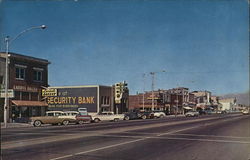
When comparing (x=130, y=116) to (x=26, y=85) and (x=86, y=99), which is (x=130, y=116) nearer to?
(x=86, y=99)

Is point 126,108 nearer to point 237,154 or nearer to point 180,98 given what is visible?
point 180,98

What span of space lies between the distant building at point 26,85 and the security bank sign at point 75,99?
39.6 ft

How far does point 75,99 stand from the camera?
57.2m

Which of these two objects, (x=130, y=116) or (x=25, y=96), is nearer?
(x=25, y=96)

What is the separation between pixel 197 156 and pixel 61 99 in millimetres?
49515

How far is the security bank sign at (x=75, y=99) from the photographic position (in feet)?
183

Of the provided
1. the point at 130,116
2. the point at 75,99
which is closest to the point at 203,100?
the point at 75,99

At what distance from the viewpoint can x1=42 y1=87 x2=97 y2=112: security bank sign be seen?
183 feet

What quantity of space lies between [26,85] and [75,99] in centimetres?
1708

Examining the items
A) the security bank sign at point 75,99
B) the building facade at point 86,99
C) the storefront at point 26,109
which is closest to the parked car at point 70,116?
the storefront at point 26,109

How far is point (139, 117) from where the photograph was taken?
168ft

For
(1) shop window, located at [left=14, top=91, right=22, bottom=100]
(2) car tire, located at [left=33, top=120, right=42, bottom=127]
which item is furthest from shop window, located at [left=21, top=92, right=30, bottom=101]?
(2) car tire, located at [left=33, top=120, right=42, bottom=127]

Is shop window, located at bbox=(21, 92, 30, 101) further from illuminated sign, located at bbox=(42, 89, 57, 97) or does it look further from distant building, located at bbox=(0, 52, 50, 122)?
illuminated sign, located at bbox=(42, 89, 57, 97)

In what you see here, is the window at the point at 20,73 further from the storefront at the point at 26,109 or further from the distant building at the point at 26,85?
the storefront at the point at 26,109
